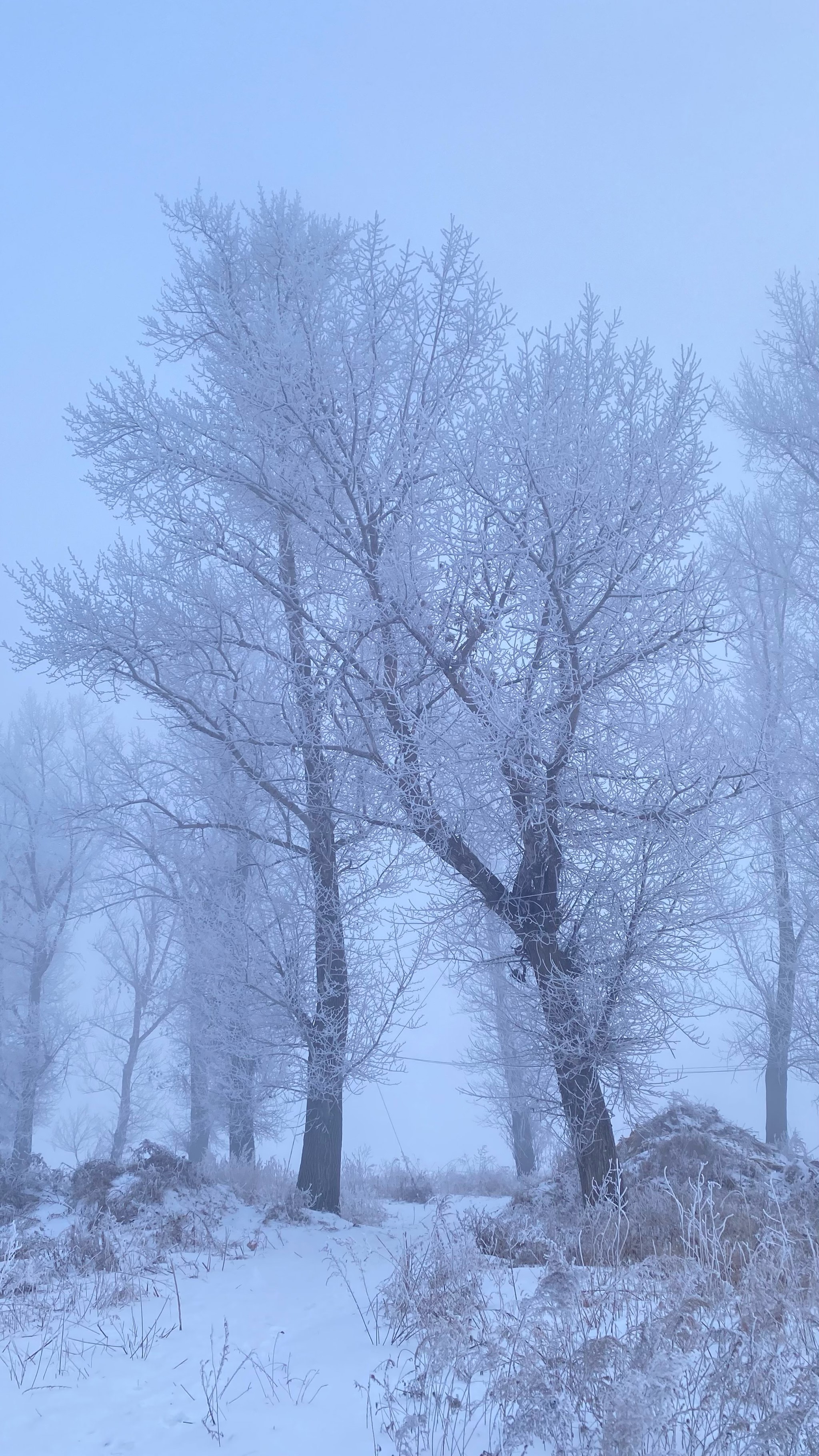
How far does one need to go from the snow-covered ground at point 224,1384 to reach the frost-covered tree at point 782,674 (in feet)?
17.1

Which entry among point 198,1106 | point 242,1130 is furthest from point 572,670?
point 198,1106

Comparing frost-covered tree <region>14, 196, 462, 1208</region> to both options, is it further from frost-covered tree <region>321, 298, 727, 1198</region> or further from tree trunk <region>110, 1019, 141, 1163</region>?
tree trunk <region>110, 1019, 141, 1163</region>

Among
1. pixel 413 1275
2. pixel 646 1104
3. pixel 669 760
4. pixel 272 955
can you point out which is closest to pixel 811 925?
pixel 646 1104

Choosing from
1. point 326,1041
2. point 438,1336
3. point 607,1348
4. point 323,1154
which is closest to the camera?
point 607,1348

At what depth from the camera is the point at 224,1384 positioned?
11.8ft

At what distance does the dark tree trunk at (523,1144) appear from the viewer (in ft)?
51.2

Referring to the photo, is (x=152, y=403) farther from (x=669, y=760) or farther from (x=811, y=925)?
(x=811, y=925)

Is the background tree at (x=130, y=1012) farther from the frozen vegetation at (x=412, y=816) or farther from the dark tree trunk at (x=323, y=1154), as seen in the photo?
the dark tree trunk at (x=323, y=1154)

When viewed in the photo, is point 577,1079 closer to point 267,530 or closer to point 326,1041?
point 326,1041

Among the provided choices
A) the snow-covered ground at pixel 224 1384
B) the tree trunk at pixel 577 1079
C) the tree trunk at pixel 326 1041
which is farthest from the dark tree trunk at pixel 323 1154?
the snow-covered ground at pixel 224 1384

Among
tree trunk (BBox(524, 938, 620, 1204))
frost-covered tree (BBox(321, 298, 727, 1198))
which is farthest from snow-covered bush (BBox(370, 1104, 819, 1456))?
frost-covered tree (BBox(321, 298, 727, 1198))

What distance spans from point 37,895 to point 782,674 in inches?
525

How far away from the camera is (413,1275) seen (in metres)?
4.71

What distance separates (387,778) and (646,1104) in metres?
3.04
